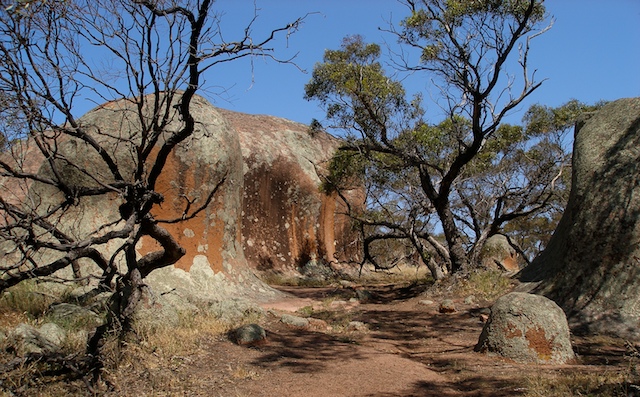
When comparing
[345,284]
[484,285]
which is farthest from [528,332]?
[345,284]

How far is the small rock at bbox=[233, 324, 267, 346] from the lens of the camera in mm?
7172

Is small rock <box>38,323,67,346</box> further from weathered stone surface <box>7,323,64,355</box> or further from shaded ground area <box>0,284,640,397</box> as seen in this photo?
shaded ground area <box>0,284,640,397</box>

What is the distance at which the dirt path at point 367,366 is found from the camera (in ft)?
18.5

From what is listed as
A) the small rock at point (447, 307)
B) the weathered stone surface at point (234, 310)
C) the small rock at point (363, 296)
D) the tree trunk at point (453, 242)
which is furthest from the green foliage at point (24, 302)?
the tree trunk at point (453, 242)

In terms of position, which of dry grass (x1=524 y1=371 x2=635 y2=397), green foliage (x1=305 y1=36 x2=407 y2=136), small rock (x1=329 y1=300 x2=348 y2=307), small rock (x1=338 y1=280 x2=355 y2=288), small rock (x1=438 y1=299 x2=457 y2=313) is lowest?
dry grass (x1=524 y1=371 x2=635 y2=397)

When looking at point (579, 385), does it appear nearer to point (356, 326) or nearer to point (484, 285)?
point (356, 326)

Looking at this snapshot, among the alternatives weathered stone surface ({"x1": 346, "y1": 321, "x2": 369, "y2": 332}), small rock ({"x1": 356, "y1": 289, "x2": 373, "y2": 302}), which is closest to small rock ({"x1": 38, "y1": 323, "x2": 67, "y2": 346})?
weathered stone surface ({"x1": 346, "y1": 321, "x2": 369, "y2": 332})

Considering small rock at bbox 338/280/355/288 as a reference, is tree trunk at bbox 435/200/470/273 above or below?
above

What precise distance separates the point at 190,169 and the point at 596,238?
7.29 metres

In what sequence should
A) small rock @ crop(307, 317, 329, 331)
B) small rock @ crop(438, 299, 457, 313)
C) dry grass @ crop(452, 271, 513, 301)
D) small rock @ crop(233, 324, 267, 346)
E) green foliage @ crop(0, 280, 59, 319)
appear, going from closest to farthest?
small rock @ crop(233, 324, 267, 346) → green foliage @ crop(0, 280, 59, 319) → small rock @ crop(307, 317, 329, 331) → small rock @ crop(438, 299, 457, 313) → dry grass @ crop(452, 271, 513, 301)

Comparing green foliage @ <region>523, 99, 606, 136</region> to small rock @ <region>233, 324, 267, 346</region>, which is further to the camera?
green foliage @ <region>523, 99, 606, 136</region>

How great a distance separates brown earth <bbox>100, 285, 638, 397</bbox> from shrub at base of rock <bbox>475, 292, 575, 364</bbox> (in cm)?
20

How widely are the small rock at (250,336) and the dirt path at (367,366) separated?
0.12 m

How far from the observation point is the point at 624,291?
785 centimetres
